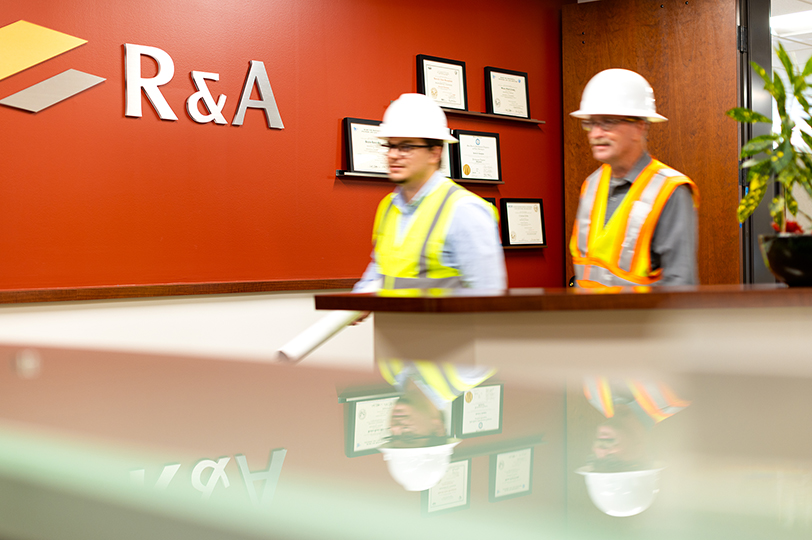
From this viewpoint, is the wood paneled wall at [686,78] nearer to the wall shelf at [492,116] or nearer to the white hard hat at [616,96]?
the wall shelf at [492,116]

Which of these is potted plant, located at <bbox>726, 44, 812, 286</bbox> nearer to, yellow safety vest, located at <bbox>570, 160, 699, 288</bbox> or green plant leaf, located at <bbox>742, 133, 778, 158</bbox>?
green plant leaf, located at <bbox>742, 133, 778, 158</bbox>

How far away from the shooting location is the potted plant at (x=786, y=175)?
1.76 metres

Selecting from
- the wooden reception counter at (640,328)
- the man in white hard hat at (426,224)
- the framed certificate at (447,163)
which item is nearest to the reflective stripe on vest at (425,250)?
the man in white hard hat at (426,224)

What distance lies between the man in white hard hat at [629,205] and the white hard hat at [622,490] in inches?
60.5

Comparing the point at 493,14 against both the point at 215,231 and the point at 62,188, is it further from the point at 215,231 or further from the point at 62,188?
the point at 62,188

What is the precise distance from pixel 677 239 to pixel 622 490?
1.61 metres

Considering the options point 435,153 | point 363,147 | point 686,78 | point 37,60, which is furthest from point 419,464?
point 686,78

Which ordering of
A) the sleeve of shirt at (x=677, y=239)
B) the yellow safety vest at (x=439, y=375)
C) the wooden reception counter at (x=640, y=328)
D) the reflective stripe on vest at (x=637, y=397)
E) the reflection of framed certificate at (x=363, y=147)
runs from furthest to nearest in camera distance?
the reflection of framed certificate at (x=363, y=147)
the sleeve of shirt at (x=677, y=239)
the wooden reception counter at (x=640, y=328)
the yellow safety vest at (x=439, y=375)
the reflective stripe on vest at (x=637, y=397)

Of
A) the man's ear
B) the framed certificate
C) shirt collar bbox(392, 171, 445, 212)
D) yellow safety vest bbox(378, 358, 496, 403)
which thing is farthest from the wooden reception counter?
the framed certificate

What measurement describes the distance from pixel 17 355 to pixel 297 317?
5.62 ft

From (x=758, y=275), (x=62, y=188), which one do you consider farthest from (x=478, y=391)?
(x=758, y=275)

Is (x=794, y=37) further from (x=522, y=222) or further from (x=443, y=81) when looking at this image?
(x=443, y=81)

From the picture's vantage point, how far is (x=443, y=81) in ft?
14.0

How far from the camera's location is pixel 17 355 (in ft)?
7.09
